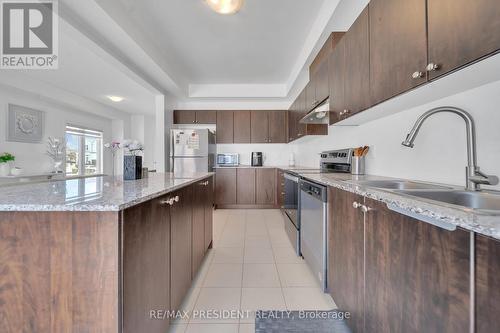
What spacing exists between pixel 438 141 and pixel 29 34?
3887mm

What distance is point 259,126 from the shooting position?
198 inches

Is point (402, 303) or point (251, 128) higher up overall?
point (251, 128)

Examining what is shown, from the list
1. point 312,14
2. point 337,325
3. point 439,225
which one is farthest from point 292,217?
point 312,14

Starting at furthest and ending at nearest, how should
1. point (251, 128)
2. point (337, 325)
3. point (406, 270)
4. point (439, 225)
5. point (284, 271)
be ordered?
point (251, 128), point (284, 271), point (337, 325), point (406, 270), point (439, 225)

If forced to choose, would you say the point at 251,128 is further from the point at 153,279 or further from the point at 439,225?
the point at 439,225

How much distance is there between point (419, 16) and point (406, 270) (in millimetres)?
1106

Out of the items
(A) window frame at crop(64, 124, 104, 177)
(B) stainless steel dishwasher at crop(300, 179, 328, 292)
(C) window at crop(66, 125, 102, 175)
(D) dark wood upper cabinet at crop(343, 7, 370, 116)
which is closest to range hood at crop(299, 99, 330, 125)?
(D) dark wood upper cabinet at crop(343, 7, 370, 116)

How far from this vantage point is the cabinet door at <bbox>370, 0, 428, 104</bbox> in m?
1.04

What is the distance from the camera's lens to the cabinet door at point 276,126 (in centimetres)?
505

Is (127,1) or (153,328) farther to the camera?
(127,1)

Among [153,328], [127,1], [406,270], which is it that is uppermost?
[127,1]

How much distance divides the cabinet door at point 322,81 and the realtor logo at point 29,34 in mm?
2412

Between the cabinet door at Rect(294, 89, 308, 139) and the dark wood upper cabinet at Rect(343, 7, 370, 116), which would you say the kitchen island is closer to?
the dark wood upper cabinet at Rect(343, 7, 370, 116)

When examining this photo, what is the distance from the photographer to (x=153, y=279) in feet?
3.47
